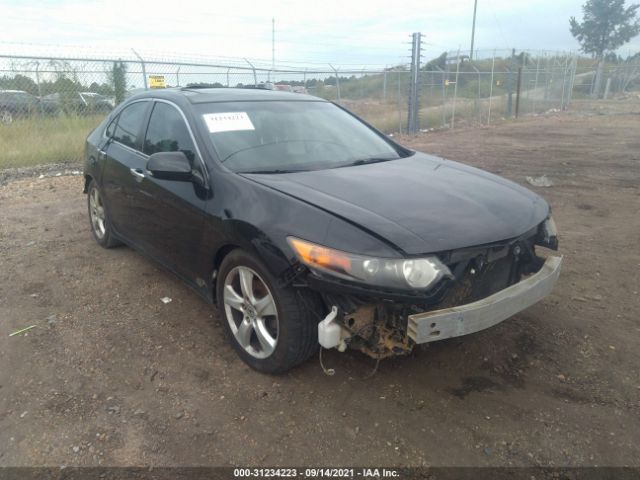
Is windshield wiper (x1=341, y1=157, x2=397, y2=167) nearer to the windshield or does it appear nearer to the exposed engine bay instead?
the windshield

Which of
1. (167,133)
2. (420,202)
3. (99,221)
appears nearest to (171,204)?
(167,133)

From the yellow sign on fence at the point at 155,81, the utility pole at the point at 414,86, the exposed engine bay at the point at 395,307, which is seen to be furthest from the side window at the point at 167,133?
the utility pole at the point at 414,86

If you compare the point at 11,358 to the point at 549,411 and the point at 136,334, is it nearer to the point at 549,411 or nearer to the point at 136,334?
the point at 136,334

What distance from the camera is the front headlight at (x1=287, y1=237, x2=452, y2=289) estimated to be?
2357 mm

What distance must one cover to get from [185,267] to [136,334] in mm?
573

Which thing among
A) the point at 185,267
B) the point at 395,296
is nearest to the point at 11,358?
the point at 185,267

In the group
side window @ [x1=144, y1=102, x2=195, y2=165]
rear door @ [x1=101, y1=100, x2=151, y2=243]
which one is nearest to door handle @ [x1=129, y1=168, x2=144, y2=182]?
rear door @ [x1=101, y1=100, x2=151, y2=243]

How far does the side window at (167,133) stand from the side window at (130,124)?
24cm

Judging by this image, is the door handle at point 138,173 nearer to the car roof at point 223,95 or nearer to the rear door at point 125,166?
the rear door at point 125,166

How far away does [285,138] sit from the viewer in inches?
141

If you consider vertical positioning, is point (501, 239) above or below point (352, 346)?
above

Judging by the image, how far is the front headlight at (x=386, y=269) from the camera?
2357 millimetres

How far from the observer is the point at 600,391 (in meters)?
2.85

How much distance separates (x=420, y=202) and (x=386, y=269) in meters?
0.62
